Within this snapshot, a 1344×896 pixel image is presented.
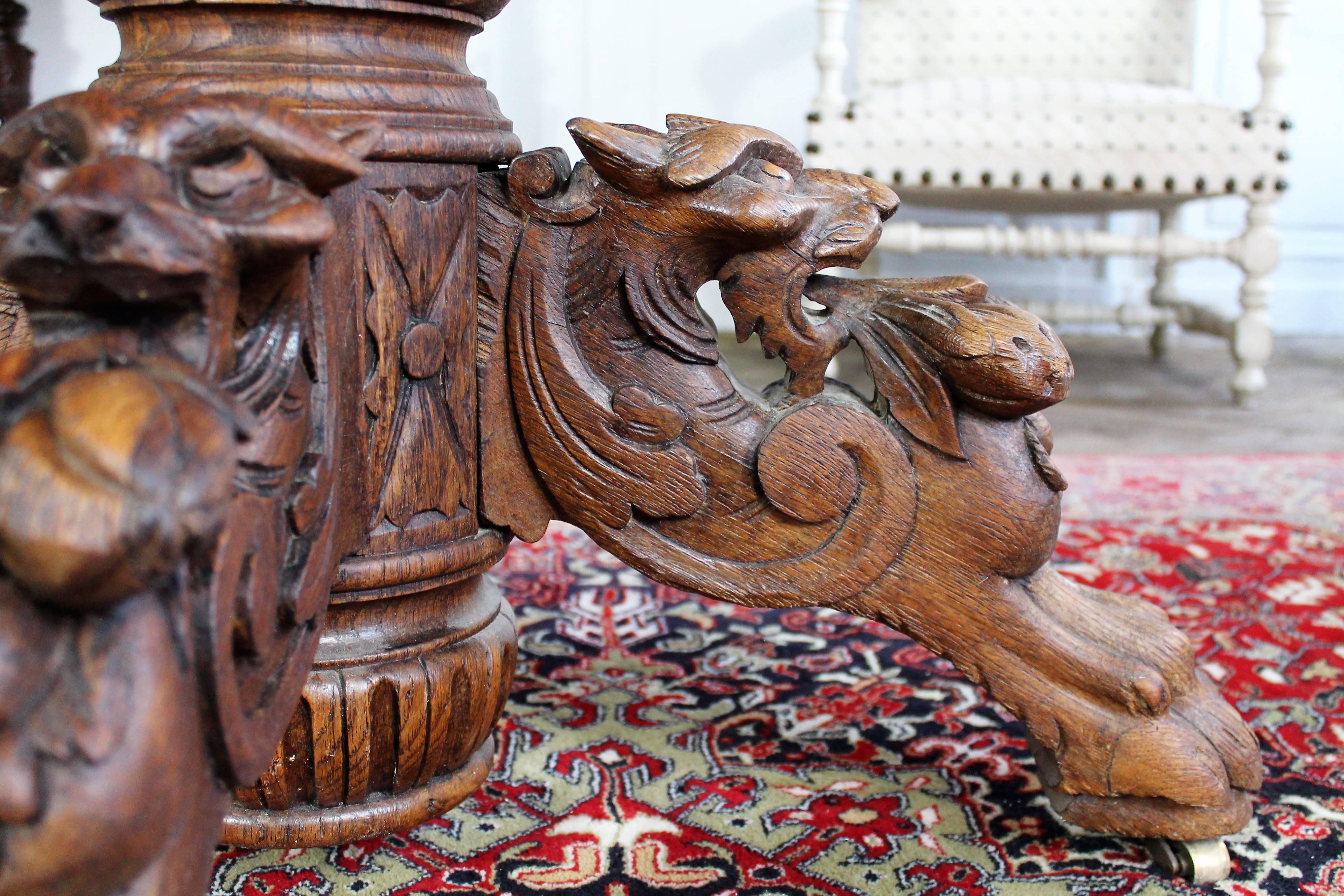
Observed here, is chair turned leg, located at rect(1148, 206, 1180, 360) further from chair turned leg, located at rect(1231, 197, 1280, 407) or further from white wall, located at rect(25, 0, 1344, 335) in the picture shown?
chair turned leg, located at rect(1231, 197, 1280, 407)

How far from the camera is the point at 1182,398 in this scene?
2307 millimetres

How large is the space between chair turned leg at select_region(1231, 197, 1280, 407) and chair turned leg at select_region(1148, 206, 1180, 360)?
0.48 meters

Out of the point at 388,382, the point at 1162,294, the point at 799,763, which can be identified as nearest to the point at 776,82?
the point at 1162,294

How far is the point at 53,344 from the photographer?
15.4 inches

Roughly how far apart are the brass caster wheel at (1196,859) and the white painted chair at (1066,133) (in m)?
1.45

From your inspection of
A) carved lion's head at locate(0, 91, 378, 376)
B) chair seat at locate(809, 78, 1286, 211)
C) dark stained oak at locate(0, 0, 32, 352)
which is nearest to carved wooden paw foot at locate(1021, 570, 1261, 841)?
carved lion's head at locate(0, 91, 378, 376)

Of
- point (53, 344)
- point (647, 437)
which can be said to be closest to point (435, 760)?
point (647, 437)

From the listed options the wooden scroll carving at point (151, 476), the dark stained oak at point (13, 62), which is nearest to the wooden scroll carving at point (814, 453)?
the wooden scroll carving at point (151, 476)

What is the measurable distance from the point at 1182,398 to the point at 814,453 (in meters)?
1.86

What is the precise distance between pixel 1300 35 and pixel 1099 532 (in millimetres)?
2237

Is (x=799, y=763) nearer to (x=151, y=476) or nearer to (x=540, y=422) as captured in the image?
(x=540, y=422)

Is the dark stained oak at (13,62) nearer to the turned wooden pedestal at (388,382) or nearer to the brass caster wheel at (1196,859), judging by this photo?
the turned wooden pedestal at (388,382)

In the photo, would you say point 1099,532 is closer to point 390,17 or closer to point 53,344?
point 390,17

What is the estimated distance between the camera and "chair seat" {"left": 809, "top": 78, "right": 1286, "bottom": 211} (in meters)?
1.99
